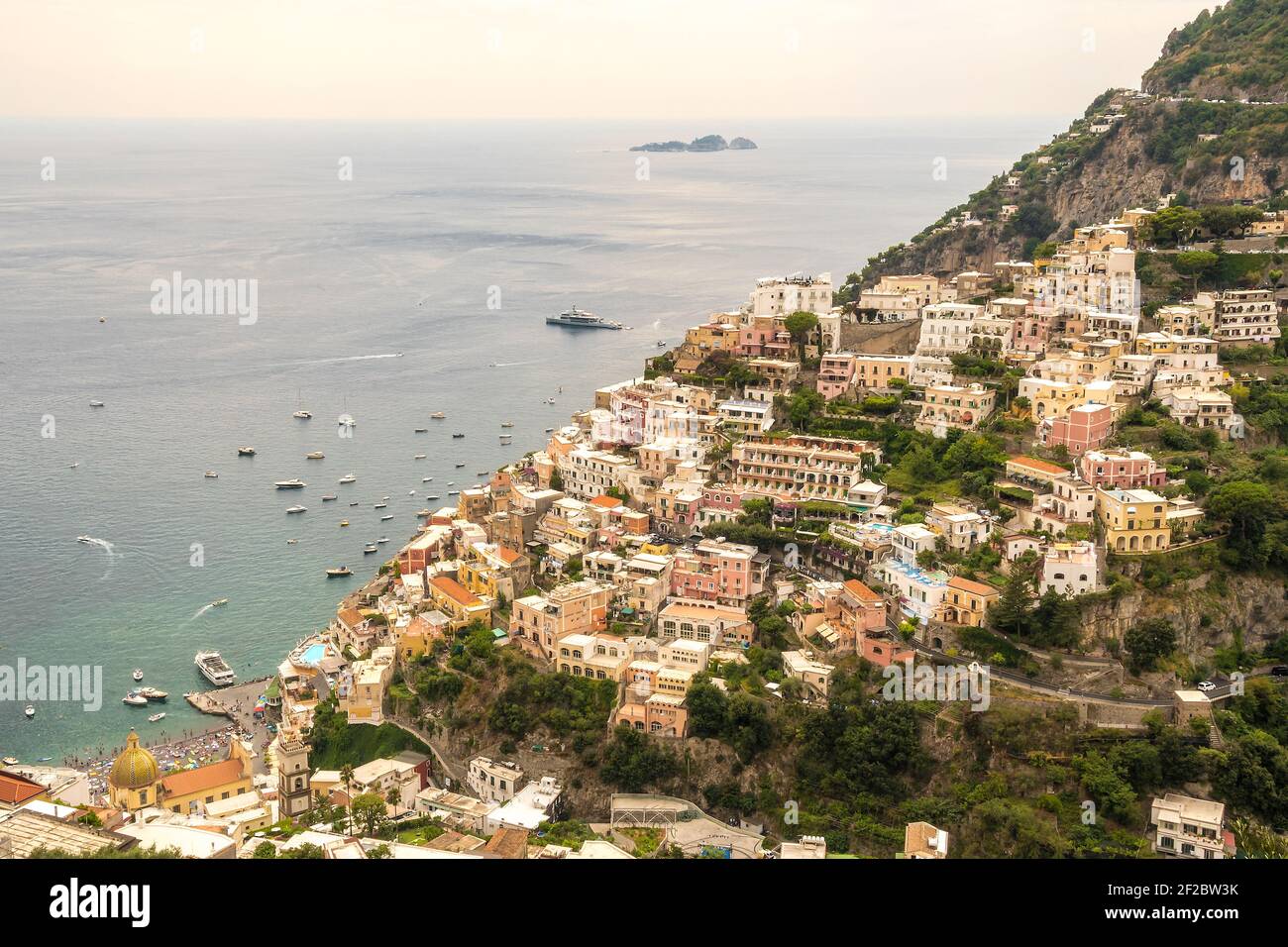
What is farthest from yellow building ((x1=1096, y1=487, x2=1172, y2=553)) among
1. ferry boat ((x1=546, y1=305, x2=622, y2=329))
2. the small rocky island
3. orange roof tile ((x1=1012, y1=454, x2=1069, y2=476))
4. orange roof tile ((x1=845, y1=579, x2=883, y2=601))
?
the small rocky island

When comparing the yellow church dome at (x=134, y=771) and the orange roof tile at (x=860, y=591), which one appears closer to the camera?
the yellow church dome at (x=134, y=771)

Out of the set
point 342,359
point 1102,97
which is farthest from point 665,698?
point 1102,97

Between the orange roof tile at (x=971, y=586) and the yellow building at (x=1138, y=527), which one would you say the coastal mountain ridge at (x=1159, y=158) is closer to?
the yellow building at (x=1138, y=527)

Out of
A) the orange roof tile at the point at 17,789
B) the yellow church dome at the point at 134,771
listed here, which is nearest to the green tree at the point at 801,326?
the yellow church dome at the point at 134,771
